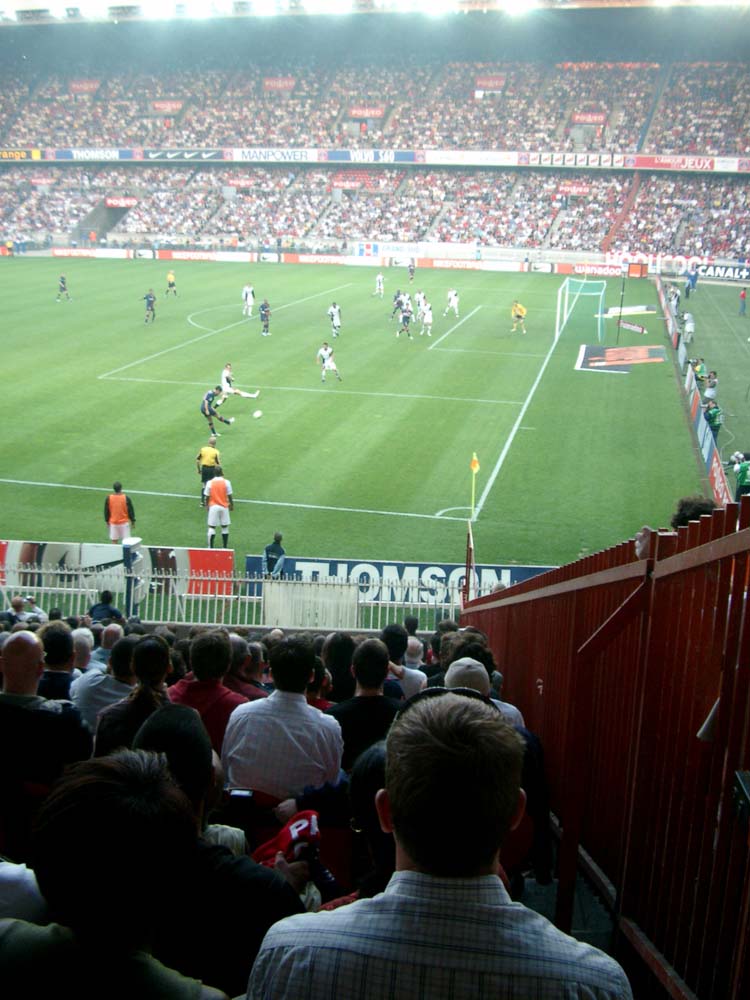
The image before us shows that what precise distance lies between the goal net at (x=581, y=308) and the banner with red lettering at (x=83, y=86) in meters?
52.4

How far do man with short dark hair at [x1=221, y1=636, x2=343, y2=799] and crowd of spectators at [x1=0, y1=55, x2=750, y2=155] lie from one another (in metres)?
70.3

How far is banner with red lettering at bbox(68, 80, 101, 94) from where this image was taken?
278 ft

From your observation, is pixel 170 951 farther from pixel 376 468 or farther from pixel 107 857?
pixel 376 468

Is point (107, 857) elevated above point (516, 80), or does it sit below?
below

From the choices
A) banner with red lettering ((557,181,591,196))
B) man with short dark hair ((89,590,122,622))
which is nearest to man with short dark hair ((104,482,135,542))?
man with short dark hair ((89,590,122,622))

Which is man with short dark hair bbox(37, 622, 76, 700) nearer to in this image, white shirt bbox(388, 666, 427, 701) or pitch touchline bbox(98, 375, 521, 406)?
white shirt bbox(388, 666, 427, 701)

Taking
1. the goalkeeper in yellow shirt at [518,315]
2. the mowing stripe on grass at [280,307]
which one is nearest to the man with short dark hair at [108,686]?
the mowing stripe on grass at [280,307]

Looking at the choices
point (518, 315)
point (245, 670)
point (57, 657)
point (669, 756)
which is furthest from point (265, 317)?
point (669, 756)

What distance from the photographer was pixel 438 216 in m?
69.8

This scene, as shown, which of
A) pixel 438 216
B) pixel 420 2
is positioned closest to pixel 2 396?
pixel 438 216

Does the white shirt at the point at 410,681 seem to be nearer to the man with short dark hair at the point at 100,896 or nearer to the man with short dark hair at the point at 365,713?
the man with short dark hair at the point at 365,713

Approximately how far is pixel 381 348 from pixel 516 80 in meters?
51.1

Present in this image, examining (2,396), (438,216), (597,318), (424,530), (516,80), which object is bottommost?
(424,530)

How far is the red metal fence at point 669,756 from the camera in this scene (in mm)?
3217
